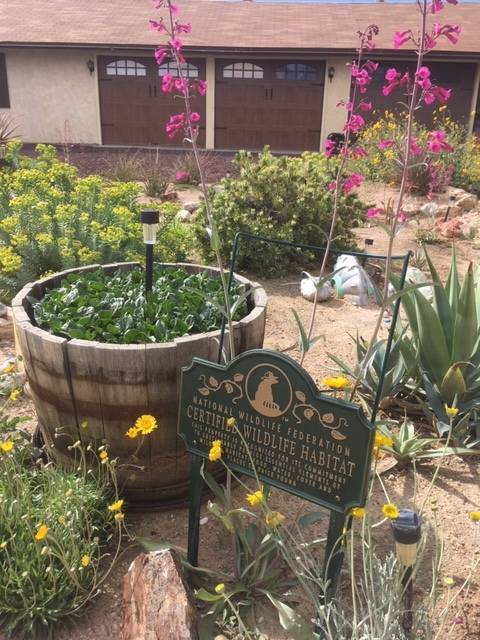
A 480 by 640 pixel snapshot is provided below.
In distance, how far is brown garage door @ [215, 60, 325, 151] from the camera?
54.5 ft

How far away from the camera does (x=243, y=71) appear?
16.7 m

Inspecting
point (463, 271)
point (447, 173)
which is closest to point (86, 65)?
point (447, 173)

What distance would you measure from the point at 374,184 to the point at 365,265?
16.1 ft

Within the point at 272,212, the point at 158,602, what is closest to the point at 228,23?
the point at 272,212

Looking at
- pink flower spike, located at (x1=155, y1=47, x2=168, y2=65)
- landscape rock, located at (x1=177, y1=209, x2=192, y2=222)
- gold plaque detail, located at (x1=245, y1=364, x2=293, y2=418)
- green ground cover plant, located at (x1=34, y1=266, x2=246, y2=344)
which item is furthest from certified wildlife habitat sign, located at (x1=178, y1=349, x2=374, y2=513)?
landscape rock, located at (x1=177, y1=209, x2=192, y2=222)

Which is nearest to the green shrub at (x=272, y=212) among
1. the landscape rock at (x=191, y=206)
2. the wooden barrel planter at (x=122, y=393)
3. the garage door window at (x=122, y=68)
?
→ the landscape rock at (x=191, y=206)

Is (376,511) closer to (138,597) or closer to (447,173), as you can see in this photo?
(138,597)

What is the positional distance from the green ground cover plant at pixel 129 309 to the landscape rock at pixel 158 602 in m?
0.90

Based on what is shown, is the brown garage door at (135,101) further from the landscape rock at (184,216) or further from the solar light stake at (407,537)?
the solar light stake at (407,537)

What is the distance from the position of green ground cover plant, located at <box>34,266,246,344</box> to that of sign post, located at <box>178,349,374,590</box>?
0.40m

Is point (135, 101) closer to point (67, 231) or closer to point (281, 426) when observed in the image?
point (67, 231)

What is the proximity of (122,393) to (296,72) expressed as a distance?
16152mm

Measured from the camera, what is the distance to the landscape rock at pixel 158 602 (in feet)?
6.08

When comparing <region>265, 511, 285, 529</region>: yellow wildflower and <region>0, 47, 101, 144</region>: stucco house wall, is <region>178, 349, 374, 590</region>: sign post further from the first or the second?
<region>0, 47, 101, 144</region>: stucco house wall
